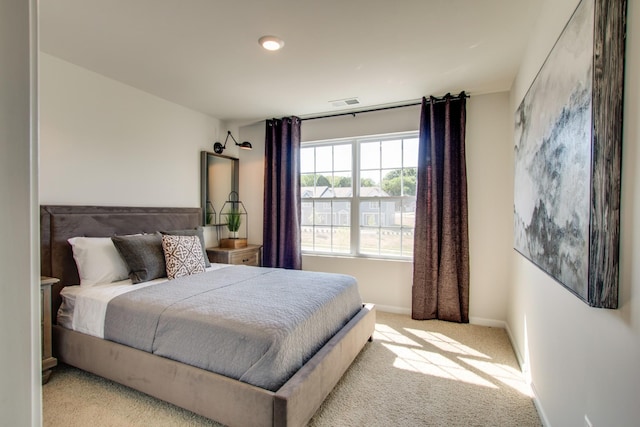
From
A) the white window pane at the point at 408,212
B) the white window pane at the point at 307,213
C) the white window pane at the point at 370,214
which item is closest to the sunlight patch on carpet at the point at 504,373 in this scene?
the white window pane at the point at 408,212

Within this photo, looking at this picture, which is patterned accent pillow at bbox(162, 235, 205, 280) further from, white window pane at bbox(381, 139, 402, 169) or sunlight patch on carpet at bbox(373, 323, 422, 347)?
white window pane at bbox(381, 139, 402, 169)

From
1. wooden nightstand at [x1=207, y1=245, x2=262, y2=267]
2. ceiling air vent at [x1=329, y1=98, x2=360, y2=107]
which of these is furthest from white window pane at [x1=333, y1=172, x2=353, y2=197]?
wooden nightstand at [x1=207, y1=245, x2=262, y2=267]

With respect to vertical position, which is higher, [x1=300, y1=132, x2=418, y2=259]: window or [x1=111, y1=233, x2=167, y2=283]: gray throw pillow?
[x1=300, y1=132, x2=418, y2=259]: window

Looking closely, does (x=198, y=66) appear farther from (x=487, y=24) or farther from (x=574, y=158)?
(x=574, y=158)

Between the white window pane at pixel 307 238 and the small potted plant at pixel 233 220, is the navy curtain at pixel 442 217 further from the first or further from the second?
the small potted plant at pixel 233 220

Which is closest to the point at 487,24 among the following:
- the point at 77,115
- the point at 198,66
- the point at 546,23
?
the point at 546,23

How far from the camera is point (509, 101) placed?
129 inches

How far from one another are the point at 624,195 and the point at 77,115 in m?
3.67

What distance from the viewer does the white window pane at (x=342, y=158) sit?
418 centimetres

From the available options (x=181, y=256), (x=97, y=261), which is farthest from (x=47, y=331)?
(x=181, y=256)

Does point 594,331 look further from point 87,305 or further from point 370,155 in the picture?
point 370,155

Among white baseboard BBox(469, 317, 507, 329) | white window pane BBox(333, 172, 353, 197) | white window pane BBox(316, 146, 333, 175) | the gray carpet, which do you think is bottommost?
the gray carpet

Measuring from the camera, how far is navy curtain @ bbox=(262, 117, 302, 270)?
4191 millimetres

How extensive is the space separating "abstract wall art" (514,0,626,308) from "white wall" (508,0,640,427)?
33 millimetres
